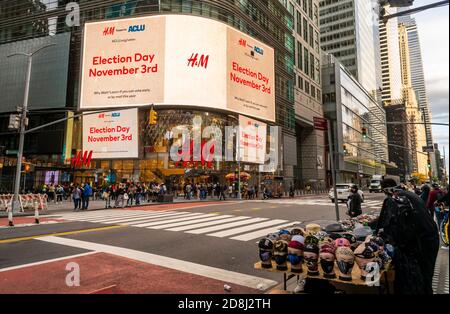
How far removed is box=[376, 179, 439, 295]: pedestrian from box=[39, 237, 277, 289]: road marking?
2345mm

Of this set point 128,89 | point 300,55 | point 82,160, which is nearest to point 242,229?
point 128,89

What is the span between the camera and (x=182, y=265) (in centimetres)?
666

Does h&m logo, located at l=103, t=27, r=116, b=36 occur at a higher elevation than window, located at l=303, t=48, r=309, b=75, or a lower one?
lower

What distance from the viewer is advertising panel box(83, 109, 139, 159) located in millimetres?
41594

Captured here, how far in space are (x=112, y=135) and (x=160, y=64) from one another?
11579 mm

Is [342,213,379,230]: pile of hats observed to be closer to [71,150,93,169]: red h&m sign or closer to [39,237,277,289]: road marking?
[39,237,277,289]: road marking

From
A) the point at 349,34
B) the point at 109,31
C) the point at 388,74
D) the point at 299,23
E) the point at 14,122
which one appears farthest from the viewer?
the point at 388,74

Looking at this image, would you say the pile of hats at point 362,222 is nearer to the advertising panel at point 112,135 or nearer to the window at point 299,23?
the advertising panel at point 112,135

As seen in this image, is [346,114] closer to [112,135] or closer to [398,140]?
[112,135]

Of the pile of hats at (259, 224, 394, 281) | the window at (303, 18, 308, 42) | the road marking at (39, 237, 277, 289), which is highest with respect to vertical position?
the window at (303, 18, 308, 42)

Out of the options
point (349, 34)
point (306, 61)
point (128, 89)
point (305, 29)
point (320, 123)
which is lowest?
point (320, 123)

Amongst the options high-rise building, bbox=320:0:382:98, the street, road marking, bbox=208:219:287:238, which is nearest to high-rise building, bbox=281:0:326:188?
high-rise building, bbox=320:0:382:98

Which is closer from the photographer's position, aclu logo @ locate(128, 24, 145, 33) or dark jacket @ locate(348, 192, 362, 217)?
dark jacket @ locate(348, 192, 362, 217)
